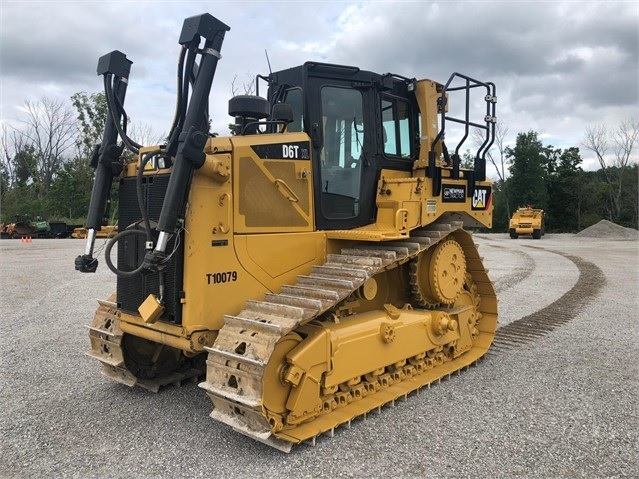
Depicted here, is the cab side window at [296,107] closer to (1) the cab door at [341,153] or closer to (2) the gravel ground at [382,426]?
(1) the cab door at [341,153]

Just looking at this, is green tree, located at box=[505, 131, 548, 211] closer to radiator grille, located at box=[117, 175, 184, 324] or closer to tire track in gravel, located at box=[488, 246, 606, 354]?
tire track in gravel, located at box=[488, 246, 606, 354]

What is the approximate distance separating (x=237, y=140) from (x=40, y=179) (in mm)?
53181

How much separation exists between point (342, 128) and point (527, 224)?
30.9 metres

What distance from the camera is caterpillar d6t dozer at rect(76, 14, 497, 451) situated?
4070 millimetres

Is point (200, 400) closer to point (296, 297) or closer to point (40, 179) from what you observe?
point (296, 297)

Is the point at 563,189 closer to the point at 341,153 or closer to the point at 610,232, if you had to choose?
the point at 610,232

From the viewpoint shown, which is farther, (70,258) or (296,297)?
(70,258)

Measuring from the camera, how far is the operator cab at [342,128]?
203 inches

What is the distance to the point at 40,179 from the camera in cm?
5028

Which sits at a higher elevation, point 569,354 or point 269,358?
point 269,358

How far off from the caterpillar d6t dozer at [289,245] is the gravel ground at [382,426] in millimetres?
282

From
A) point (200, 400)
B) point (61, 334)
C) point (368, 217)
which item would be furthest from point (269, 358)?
point (61, 334)

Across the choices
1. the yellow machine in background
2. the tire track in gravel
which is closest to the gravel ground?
the tire track in gravel

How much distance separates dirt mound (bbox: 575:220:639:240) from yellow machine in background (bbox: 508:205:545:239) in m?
4.69
